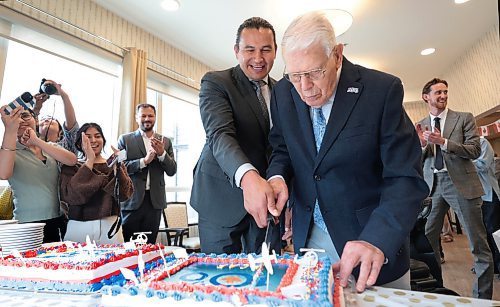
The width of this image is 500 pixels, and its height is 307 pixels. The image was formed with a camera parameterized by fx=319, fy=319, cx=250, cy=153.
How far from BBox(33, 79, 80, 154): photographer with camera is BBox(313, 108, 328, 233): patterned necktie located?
2.05 meters

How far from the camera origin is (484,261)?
229cm

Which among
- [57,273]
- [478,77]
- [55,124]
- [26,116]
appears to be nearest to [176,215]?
[55,124]

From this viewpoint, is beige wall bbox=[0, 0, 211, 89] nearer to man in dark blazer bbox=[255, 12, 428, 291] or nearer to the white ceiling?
the white ceiling

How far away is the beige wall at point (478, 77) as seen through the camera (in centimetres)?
440

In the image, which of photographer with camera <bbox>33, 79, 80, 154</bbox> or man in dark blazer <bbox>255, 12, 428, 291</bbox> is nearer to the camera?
man in dark blazer <bbox>255, 12, 428, 291</bbox>

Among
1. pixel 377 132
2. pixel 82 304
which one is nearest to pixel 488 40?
pixel 377 132

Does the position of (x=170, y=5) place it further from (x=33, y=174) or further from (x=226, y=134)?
(x=226, y=134)

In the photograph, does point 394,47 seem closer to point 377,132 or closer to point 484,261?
point 484,261

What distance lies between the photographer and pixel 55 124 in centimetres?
234

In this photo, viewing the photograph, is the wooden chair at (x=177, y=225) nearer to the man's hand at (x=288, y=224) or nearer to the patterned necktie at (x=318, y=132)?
the man's hand at (x=288, y=224)

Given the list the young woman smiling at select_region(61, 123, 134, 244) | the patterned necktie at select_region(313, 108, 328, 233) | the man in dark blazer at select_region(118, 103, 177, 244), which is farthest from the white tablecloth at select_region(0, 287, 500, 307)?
the man in dark blazer at select_region(118, 103, 177, 244)

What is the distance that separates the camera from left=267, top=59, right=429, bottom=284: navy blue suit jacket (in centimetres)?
82

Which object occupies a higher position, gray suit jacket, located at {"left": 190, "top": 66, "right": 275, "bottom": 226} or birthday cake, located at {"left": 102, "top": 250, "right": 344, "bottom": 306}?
gray suit jacket, located at {"left": 190, "top": 66, "right": 275, "bottom": 226}

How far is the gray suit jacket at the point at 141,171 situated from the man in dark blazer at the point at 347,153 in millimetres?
2095
